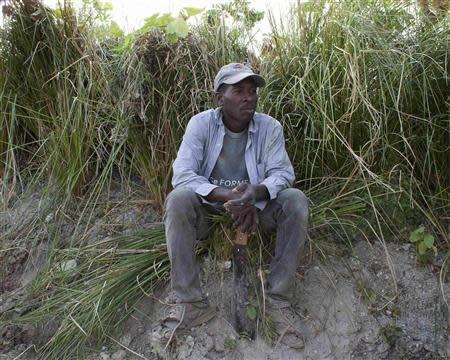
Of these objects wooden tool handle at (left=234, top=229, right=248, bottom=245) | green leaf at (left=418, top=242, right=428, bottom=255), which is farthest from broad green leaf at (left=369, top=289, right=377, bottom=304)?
wooden tool handle at (left=234, top=229, right=248, bottom=245)

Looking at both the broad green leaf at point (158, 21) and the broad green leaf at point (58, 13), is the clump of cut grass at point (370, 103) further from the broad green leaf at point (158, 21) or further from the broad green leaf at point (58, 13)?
the broad green leaf at point (58, 13)

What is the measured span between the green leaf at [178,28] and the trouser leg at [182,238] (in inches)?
52.7

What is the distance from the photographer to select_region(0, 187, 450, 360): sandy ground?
3.49m

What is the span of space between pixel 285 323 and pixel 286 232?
0.51 meters

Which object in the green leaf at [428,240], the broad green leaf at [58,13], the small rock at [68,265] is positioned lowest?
the green leaf at [428,240]

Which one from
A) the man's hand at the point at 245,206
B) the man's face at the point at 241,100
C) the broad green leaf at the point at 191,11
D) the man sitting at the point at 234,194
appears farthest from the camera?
the broad green leaf at the point at 191,11

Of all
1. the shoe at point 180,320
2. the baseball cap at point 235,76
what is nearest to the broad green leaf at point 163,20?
the baseball cap at point 235,76

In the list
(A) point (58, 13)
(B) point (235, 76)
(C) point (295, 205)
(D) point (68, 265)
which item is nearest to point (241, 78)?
(B) point (235, 76)

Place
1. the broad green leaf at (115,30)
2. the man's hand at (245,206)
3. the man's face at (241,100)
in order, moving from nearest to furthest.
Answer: the man's hand at (245,206) → the man's face at (241,100) → the broad green leaf at (115,30)

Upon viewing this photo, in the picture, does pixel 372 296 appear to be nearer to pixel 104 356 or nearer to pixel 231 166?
pixel 231 166

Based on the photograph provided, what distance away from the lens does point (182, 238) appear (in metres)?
3.32

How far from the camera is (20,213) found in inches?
178

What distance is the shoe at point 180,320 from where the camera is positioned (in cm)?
348

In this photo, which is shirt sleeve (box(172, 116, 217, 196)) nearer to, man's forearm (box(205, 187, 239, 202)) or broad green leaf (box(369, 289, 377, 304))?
man's forearm (box(205, 187, 239, 202))
